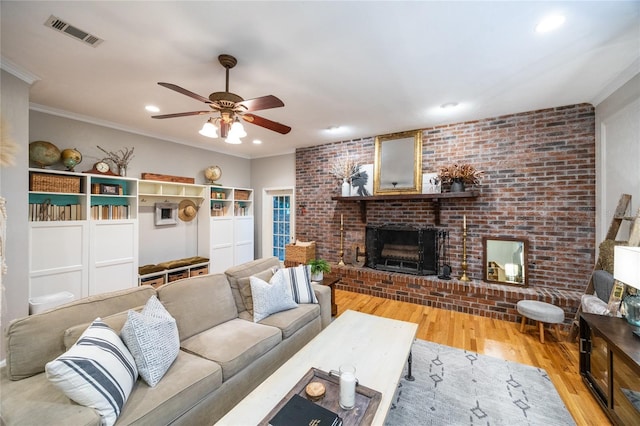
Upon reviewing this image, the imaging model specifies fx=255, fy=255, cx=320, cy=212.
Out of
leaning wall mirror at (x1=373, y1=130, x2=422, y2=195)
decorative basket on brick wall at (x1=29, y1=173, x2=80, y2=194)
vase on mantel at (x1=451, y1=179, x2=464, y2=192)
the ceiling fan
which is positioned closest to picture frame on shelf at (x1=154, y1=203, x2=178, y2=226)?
decorative basket on brick wall at (x1=29, y1=173, x2=80, y2=194)

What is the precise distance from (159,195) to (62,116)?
1554mm

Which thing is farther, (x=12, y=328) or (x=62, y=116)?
(x=62, y=116)

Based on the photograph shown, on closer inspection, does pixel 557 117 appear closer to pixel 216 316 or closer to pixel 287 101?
pixel 287 101

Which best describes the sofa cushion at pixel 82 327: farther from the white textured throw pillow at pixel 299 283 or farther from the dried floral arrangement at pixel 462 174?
the dried floral arrangement at pixel 462 174

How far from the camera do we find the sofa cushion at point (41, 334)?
4.64 feet

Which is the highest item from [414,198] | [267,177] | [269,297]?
[267,177]

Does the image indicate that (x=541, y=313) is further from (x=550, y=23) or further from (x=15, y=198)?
(x=15, y=198)

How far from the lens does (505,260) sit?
11.8ft

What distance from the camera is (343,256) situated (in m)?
4.91

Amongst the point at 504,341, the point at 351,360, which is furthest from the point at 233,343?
the point at 504,341

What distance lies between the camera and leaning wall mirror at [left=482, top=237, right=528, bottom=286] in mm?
3504

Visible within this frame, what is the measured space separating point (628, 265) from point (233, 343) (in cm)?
296

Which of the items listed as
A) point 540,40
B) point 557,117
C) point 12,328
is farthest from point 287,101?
point 557,117

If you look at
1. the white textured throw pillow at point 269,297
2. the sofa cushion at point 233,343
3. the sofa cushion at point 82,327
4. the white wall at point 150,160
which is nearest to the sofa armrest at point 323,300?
→ the white textured throw pillow at point 269,297
